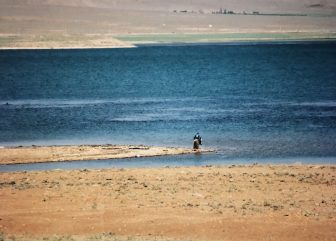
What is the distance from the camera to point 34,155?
3081 cm

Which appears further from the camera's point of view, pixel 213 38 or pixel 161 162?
pixel 213 38

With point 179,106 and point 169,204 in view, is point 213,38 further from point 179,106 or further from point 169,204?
point 169,204

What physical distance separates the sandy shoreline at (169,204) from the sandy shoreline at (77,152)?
4.49 metres

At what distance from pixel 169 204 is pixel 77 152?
1251 cm

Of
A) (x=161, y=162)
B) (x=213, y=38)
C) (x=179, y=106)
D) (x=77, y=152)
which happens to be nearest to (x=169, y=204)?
(x=161, y=162)

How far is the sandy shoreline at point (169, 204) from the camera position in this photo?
17.3 m

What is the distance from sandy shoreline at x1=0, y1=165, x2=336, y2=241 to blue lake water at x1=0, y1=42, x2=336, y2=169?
20.2ft

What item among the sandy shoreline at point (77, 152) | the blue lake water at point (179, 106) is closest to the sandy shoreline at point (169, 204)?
the sandy shoreline at point (77, 152)

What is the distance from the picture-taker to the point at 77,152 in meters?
31.6

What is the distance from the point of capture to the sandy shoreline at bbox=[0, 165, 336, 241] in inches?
680

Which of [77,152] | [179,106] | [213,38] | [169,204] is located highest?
[213,38]

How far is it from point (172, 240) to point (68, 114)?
1256 inches

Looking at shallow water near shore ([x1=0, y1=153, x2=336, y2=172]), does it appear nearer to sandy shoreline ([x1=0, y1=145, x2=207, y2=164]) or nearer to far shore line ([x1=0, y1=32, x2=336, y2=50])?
sandy shoreline ([x1=0, y1=145, x2=207, y2=164])

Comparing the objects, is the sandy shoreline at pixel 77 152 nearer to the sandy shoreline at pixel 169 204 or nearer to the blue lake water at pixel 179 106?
the blue lake water at pixel 179 106
